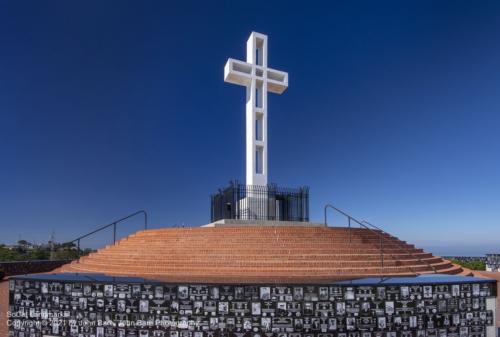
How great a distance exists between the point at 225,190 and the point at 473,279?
7.38 meters

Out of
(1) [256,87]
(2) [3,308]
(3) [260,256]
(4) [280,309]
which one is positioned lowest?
(2) [3,308]

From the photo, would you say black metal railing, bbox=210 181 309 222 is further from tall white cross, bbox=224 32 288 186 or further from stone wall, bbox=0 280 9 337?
stone wall, bbox=0 280 9 337

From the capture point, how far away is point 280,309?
665cm

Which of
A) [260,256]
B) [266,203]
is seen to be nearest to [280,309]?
[260,256]

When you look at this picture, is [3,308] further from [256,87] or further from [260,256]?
[256,87]

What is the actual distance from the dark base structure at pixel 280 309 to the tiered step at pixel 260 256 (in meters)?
0.61

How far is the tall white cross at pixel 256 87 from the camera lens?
13430mm

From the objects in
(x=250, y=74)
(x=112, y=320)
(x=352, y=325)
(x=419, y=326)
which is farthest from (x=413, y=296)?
(x=250, y=74)

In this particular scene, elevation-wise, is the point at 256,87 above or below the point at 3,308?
above

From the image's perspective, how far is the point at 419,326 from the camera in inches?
270

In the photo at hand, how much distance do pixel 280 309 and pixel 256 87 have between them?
9252 mm

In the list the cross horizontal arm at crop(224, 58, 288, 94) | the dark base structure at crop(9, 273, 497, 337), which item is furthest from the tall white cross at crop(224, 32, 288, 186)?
the dark base structure at crop(9, 273, 497, 337)

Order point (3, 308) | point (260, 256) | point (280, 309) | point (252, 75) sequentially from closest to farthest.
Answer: point (280, 309) < point (260, 256) < point (3, 308) < point (252, 75)

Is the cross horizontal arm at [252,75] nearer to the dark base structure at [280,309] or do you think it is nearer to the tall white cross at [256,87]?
the tall white cross at [256,87]
